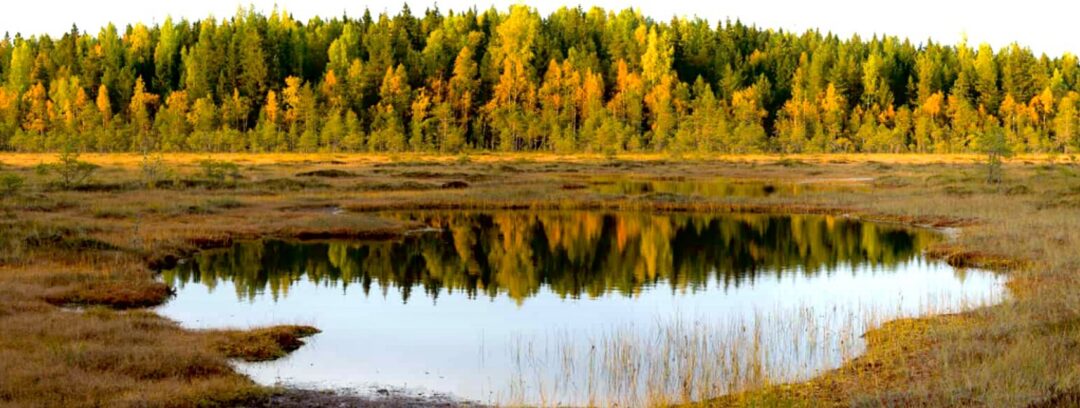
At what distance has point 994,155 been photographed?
61.4 m

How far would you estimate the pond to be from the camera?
1686cm

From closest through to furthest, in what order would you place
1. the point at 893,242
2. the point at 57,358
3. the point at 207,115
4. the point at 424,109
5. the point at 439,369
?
the point at 57,358 < the point at 439,369 < the point at 893,242 < the point at 207,115 < the point at 424,109

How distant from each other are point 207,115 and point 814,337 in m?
122

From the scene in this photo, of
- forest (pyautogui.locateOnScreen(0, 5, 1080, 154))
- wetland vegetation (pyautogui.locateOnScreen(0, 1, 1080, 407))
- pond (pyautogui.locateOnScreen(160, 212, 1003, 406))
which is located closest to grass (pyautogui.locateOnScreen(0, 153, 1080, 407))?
wetland vegetation (pyautogui.locateOnScreen(0, 1, 1080, 407))

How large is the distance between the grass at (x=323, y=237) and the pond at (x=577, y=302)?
1151 mm

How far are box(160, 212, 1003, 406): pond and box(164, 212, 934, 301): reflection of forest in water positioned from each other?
0.12 m

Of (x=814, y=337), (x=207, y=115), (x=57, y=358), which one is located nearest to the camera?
(x=57, y=358)

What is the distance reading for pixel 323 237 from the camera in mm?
38906

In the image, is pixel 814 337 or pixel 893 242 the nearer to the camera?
pixel 814 337

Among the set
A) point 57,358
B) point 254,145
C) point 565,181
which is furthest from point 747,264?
point 254,145

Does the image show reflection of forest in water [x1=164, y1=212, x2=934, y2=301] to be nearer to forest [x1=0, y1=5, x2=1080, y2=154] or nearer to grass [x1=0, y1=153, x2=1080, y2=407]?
grass [x1=0, y1=153, x2=1080, y2=407]

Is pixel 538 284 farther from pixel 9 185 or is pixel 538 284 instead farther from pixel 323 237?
pixel 9 185

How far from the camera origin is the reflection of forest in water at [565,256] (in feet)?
96.0

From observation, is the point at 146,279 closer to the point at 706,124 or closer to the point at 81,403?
the point at 81,403
